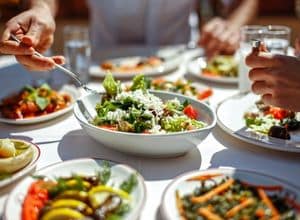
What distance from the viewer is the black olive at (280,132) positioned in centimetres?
122

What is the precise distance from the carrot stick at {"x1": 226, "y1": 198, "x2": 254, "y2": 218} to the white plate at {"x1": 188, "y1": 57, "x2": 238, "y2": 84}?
3.13 ft

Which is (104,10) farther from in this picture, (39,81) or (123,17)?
(39,81)

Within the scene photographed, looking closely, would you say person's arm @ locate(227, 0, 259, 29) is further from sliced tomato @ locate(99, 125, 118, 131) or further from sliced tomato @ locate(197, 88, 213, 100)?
sliced tomato @ locate(99, 125, 118, 131)

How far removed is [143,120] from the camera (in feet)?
3.88

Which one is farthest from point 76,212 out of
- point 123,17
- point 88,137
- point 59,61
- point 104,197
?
point 123,17

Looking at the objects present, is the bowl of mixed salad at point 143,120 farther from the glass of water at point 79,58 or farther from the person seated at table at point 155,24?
the person seated at table at point 155,24

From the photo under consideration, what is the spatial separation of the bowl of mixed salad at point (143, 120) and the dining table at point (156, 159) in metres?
0.04

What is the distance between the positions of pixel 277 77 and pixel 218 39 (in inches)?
35.6

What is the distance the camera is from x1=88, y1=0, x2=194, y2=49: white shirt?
7.91 ft

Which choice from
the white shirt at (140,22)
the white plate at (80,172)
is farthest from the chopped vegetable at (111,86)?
the white shirt at (140,22)

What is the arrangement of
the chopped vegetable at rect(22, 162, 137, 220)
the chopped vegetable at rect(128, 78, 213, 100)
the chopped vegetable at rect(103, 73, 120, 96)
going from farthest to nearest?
the chopped vegetable at rect(128, 78, 213, 100)
the chopped vegetable at rect(103, 73, 120, 96)
the chopped vegetable at rect(22, 162, 137, 220)

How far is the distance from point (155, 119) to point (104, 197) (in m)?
0.39

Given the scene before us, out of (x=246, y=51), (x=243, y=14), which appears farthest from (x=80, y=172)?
(x=243, y=14)

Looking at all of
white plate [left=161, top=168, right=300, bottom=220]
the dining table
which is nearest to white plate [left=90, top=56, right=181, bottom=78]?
the dining table
